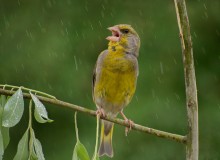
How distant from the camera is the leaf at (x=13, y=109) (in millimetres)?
2059

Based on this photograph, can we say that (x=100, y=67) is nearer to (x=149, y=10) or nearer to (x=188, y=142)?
(x=188, y=142)

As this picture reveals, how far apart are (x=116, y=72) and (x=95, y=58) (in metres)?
4.54

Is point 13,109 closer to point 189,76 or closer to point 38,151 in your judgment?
point 38,151

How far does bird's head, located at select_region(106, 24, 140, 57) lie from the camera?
4332 millimetres

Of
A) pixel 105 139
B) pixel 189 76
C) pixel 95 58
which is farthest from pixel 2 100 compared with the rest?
pixel 95 58

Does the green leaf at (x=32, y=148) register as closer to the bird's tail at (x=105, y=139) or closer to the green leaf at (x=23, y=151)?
the green leaf at (x=23, y=151)

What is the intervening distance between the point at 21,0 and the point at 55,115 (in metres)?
2.07

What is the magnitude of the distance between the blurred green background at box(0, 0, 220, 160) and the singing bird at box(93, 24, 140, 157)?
10.2 ft

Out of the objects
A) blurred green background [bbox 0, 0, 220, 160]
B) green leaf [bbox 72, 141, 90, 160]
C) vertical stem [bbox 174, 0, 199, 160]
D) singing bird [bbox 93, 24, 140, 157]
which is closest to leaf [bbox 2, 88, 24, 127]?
green leaf [bbox 72, 141, 90, 160]

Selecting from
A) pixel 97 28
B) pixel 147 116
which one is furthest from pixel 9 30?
pixel 147 116

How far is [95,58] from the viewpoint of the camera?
28.9 ft

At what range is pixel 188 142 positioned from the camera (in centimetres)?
196

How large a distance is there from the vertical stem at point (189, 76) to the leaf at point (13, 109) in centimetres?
55

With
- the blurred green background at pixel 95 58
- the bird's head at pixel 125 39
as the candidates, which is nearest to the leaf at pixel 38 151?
the bird's head at pixel 125 39
